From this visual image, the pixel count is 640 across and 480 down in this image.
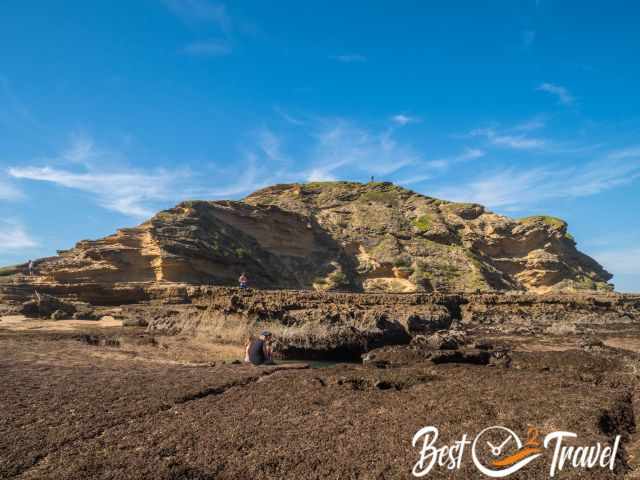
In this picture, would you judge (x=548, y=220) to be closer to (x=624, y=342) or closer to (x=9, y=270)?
(x=624, y=342)

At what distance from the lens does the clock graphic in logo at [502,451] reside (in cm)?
490

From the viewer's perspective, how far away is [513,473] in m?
4.77

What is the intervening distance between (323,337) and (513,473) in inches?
458

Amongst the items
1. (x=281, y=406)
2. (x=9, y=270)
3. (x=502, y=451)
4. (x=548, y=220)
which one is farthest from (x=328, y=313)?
(x=548, y=220)

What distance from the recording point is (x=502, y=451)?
17.3 feet

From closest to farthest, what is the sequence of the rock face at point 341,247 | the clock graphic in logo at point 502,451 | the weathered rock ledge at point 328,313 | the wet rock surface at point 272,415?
the wet rock surface at point 272,415
the clock graphic in logo at point 502,451
the weathered rock ledge at point 328,313
the rock face at point 341,247

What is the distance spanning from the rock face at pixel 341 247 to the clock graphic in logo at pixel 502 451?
30.6 meters

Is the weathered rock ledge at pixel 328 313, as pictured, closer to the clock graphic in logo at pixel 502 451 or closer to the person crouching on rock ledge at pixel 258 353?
the person crouching on rock ledge at pixel 258 353

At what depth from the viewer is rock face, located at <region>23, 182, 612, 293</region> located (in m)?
33.8

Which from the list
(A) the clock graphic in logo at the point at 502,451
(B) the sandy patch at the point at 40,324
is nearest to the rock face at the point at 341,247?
(B) the sandy patch at the point at 40,324

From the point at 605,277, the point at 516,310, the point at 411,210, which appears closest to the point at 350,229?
the point at 411,210

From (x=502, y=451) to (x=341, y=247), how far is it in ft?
161

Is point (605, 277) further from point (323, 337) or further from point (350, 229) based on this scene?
point (323, 337)

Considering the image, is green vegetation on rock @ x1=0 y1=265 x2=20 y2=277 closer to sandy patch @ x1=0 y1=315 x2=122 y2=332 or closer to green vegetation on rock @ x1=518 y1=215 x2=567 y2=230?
sandy patch @ x1=0 y1=315 x2=122 y2=332
